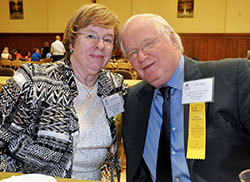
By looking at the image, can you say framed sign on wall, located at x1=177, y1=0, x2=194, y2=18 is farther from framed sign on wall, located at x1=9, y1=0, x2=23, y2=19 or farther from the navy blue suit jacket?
the navy blue suit jacket

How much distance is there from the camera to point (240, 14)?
14414mm

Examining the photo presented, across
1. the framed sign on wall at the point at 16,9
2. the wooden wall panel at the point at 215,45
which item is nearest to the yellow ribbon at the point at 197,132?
the wooden wall panel at the point at 215,45

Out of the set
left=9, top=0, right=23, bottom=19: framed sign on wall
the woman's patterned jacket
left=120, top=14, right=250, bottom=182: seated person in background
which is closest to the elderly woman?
the woman's patterned jacket

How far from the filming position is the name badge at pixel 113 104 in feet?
6.87

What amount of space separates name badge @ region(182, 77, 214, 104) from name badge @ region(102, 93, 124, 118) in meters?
0.58

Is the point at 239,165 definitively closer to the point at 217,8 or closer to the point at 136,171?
the point at 136,171

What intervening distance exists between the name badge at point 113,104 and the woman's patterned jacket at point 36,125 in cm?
32

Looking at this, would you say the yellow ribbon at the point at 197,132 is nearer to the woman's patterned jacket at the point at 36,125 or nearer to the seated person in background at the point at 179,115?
the seated person in background at the point at 179,115

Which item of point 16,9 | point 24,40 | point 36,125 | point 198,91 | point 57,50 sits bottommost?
point 36,125

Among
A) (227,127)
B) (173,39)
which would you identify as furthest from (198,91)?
(173,39)

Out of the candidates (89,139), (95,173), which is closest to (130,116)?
(89,139)

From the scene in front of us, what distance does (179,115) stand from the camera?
1782 mm

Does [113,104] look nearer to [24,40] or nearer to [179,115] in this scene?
[179,115]

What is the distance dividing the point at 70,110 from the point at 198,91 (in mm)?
903
